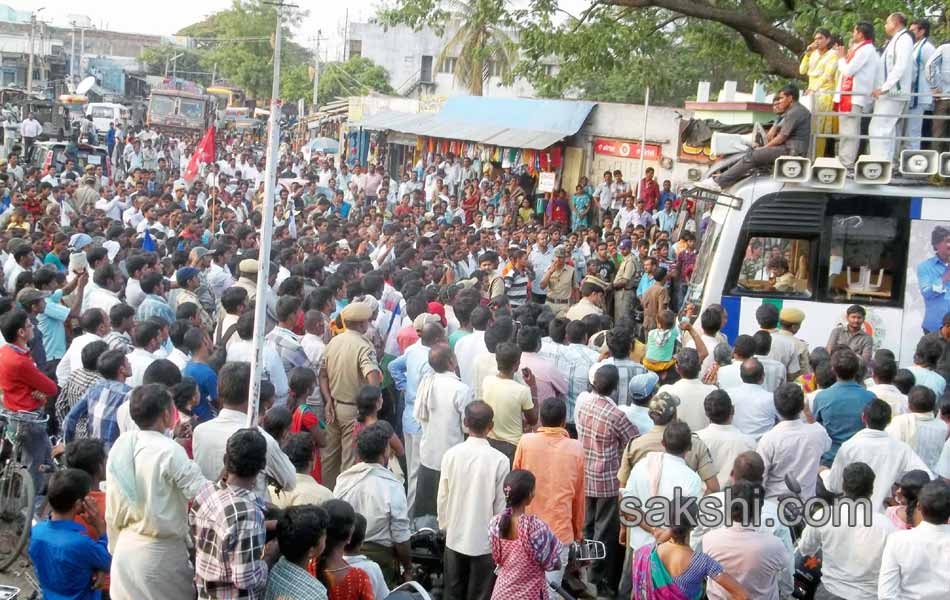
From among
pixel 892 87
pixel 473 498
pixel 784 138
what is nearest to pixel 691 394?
pixel 473 498

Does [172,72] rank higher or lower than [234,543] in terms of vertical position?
higher

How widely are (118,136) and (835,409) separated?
105 ft

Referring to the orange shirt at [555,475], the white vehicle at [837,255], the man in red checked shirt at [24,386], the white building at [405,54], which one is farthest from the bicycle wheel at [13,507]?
the white building at [405,54]

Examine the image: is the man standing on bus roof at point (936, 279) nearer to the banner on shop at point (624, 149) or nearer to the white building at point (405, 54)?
the banner on shop at point (624, 149)

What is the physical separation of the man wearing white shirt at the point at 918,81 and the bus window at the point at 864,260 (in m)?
1.07

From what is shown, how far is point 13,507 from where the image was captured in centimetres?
773

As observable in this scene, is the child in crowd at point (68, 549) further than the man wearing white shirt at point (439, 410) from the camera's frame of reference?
No

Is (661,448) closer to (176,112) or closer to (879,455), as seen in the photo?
(879,455)

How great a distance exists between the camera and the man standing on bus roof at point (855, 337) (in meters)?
9.97

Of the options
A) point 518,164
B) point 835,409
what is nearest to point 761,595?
point 835,409

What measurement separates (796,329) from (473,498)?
4436 mm

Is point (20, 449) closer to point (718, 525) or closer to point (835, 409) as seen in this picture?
point (718, 525)

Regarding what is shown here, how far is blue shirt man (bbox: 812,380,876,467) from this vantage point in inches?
308

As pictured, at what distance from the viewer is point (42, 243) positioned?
1310cm
